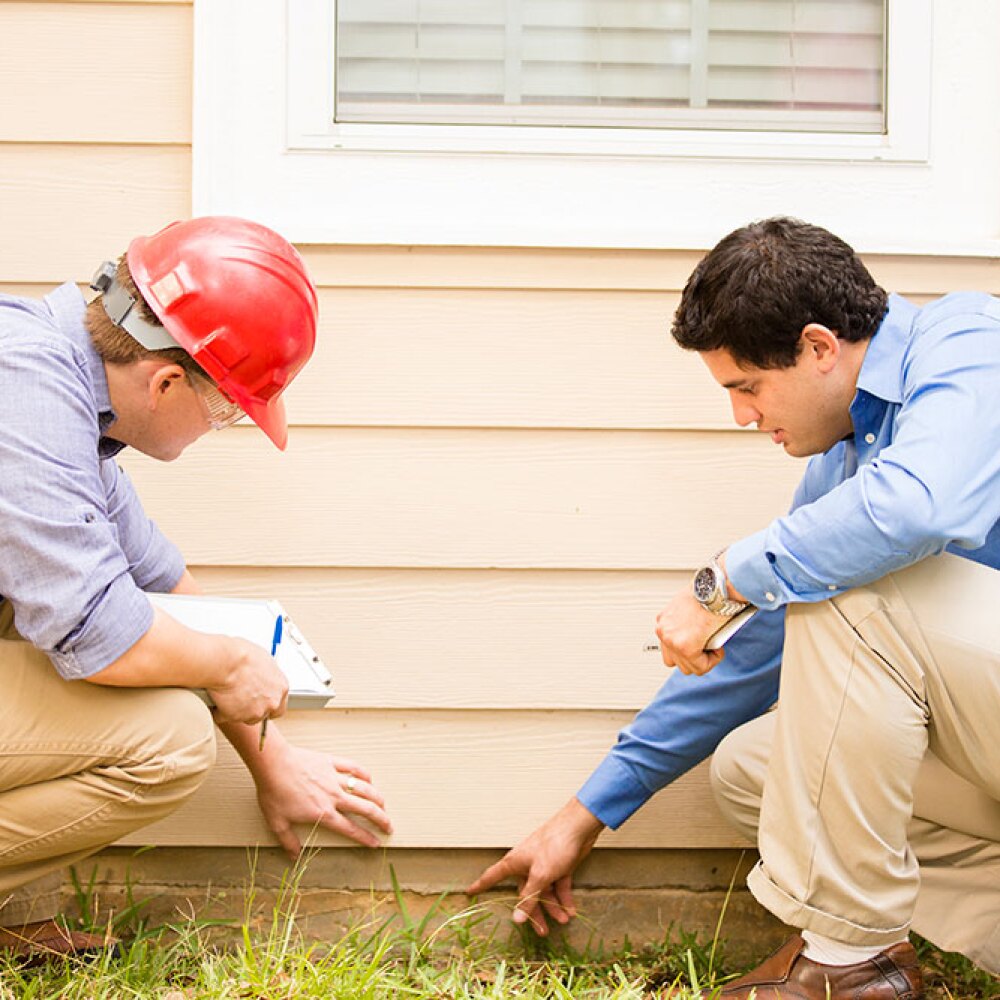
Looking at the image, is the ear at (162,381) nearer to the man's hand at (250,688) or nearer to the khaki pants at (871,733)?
the man's hand at (250,688)

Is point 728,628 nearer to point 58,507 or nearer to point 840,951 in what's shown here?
point 840,951

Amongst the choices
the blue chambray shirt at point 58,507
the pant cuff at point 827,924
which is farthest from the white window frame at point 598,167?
the pant cuff at point 827,924

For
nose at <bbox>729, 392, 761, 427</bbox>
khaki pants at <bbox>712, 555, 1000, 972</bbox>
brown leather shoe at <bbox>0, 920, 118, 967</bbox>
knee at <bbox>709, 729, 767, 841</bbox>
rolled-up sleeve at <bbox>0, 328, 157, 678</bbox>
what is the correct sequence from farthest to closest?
1. knee at <bbox>709, 729, 767, 841</bbox>
2. brown leather shoe at <bbox>0, 920, 118, 967</bbox>
3. nose at <bbox>729, 392, 761, 427</bbox>
4. khaki pants at <bbox>712, 555, 1000, 972</bbox>
5. rolled-up sleeve at <bbox>0, 328, 157, 678</bbox>

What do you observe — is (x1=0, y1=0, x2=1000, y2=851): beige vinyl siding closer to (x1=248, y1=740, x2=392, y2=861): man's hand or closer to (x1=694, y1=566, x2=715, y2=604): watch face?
(x1=248, y1=740, x2=392, y2=861): man's hand

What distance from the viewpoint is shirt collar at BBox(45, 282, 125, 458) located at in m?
1.94

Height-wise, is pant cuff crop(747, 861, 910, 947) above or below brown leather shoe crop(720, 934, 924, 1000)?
above

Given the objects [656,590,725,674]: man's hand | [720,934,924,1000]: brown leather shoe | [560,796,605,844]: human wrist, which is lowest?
[720,934,924,1000]: brown leather shoe

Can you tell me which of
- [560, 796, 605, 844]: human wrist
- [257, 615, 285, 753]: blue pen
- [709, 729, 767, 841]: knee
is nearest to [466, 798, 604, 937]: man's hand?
[560, 796, 605, 844]: human wrist

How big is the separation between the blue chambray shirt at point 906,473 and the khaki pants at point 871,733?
2.8 inches

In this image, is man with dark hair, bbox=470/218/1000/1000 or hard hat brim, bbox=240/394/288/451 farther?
hard hat brim, bbox=240/394/288/451

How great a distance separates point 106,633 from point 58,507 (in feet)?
0.67

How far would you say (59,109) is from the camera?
7.86 ft

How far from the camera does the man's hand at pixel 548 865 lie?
7.98 feet

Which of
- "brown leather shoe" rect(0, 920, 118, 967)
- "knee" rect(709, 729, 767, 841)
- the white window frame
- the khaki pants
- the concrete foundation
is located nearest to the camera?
the khaki pants
